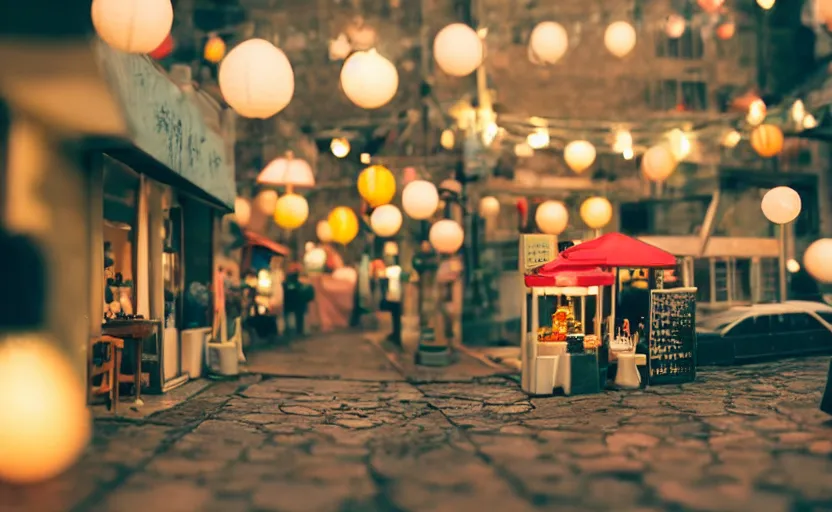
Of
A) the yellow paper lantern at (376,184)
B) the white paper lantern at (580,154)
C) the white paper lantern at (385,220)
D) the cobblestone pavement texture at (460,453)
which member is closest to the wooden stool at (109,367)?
the cobblestone pavement texture at (460,453)

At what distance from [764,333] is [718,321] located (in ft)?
3.33

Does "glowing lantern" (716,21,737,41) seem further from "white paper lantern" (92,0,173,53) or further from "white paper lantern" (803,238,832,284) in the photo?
"white paper lantern" (92,0,173,53)

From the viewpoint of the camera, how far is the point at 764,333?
1585cm

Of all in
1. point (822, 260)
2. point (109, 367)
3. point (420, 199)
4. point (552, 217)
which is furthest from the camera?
point (552, 217)

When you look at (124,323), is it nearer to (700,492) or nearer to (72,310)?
(72,310)

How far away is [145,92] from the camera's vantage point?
964 cm

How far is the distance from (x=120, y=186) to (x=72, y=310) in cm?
291

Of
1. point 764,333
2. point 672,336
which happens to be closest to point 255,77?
point 672,336

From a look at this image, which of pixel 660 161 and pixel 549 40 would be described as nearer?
pixel 549 40

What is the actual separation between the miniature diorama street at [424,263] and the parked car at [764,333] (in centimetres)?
7

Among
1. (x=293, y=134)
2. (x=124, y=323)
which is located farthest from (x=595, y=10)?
(x=124, y=323)

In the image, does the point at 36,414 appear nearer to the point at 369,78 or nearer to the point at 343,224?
the point at 369,78

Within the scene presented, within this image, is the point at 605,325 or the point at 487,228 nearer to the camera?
the point at 605,325

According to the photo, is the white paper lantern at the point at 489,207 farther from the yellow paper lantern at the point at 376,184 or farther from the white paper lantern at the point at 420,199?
the yellow paper lantern at the point at 376,184
